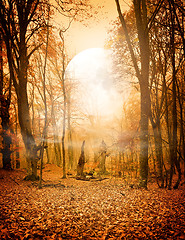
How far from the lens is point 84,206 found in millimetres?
4723

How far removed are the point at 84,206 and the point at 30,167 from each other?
5.17m

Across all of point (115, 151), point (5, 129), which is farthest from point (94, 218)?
point (5, 129)

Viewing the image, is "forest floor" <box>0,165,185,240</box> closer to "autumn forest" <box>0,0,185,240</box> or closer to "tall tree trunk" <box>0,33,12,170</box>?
"autumn forest" <box>0,0,185,240</box>

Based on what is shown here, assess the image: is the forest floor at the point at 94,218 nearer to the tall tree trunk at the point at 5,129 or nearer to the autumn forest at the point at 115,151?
the autumn forest at the point at 115,151

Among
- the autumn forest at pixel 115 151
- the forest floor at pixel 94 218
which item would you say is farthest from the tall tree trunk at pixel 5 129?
the forest floor at pixel 94 218

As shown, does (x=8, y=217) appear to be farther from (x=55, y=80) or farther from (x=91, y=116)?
(x=91, y=116)

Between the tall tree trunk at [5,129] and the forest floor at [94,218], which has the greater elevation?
the tall tree trunk at [5,129]

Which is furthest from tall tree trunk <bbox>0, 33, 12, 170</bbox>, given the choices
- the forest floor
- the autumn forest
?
the forest floor

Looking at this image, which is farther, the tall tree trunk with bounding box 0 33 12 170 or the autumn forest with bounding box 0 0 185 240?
the tall tree trunk with bounding box 0 33 12 170

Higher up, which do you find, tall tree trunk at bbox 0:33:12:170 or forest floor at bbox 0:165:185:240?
tall tree trunk at bbox 0:33:12:170

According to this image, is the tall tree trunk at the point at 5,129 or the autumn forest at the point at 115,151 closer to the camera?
the autumn forest at the point at 115,151

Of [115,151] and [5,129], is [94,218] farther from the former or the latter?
[5,129]

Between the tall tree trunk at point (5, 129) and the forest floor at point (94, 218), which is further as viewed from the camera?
the tall tree trunk at point (5, 129)

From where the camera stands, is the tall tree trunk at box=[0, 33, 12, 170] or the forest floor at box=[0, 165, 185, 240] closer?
the forest floor at box=[0, 165, 185, 240]
